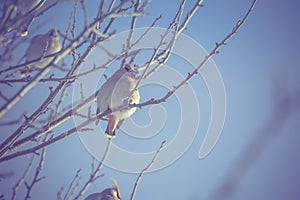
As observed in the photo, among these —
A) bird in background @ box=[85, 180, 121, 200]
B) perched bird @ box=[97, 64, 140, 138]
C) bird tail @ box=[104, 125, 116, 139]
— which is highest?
perched bird @ box=[97, 64, 140, 138]

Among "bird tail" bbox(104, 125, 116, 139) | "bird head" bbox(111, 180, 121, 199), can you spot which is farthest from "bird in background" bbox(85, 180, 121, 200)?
"bird tail" bbox(104, 125, 116, 139)

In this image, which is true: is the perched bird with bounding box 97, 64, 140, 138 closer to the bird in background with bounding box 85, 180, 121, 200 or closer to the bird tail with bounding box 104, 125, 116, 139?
the bird tail with bounding box 104, 125, 116, 139

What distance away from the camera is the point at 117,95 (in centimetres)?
388

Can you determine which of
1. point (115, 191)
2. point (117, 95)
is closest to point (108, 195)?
point (115, 191)

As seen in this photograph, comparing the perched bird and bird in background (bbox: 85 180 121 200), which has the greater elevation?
the perched bird

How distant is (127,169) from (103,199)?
1.65 feet

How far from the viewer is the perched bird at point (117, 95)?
3752 millimetres

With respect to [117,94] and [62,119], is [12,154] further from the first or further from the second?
[117,94]

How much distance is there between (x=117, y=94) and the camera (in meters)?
3.88

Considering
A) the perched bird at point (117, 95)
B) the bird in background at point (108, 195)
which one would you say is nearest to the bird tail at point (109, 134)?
the perched bird at point (117, 95)

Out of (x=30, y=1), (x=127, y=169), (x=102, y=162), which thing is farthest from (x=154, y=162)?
(x=30, y=1)

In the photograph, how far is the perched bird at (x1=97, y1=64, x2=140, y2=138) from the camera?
3.75 m

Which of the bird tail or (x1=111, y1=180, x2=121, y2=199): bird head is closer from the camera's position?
the bird tail

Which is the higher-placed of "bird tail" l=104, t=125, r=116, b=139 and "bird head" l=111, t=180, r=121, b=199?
"bird tail" l=104, t=125, r=116, b=139
